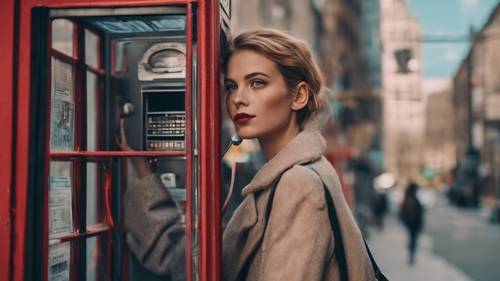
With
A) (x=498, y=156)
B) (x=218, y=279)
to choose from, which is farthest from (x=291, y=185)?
(x=498, y=156)

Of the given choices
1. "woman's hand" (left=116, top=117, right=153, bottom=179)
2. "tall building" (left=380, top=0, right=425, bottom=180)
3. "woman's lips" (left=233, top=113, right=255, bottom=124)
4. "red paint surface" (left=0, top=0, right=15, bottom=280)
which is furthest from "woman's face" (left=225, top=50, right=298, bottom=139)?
"tall building" (left=380, top=0, right=425, bottom=180)

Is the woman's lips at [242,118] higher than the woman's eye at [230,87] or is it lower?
lower

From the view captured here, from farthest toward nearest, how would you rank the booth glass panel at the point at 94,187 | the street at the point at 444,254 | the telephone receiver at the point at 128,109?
the street at the point at 444,254, the booth glass panel at the point at 94,187, the telephone receiver at the point at 128,109

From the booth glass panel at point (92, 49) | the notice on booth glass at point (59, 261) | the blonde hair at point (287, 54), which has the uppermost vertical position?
the booth glass panel at point (92, 49)

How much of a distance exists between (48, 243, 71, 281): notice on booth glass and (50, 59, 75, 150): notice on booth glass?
45 centimetres

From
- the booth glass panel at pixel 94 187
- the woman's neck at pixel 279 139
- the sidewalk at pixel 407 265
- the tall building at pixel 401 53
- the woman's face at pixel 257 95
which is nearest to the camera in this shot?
the woman's face at pixel 257 95

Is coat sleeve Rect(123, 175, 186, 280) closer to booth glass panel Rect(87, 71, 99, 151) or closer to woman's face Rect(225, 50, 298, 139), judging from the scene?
booth glass panel Rect(87, 71, 99, 151)

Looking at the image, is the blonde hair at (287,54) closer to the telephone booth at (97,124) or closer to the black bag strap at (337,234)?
the telephone booth at (97,124)

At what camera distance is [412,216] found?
594 inches

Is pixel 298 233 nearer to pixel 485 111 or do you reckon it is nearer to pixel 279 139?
pixel 279 139

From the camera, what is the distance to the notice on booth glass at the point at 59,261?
106 inches

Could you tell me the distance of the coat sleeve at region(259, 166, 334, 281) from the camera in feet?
7.50

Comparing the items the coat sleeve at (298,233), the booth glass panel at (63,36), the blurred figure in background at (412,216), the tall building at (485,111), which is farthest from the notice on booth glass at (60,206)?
the tall building at (485,111)

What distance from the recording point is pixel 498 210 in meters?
29.4
